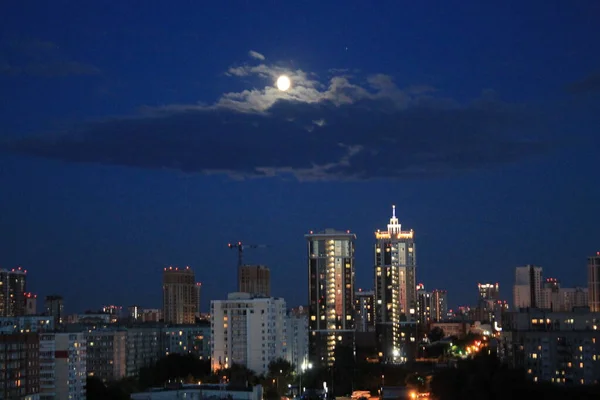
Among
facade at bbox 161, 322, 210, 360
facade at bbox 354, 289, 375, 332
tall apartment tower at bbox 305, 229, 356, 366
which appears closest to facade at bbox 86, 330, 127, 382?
facade at bbox 161, 322, 210, 360

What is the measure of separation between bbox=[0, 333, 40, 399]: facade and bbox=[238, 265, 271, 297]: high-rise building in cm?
2712

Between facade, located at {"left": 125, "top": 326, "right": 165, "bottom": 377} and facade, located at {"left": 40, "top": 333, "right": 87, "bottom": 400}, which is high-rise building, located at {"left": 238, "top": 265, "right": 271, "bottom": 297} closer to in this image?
facade, located at {"left": 125, "top": 326, "right": 165, "bottom": 377}

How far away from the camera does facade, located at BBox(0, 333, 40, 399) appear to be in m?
25.4

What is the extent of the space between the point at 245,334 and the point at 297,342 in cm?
534

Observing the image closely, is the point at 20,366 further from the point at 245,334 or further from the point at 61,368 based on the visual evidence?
the point at 245,334

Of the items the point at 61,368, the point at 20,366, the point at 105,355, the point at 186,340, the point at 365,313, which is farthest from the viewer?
the point at 365,313

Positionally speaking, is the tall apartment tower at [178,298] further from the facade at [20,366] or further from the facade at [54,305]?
the facade at [20,366]

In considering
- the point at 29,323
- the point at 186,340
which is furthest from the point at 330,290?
the point at 29,323

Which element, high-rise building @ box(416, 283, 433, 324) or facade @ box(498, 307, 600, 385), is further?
high-rise building @ box(416, 283, 433, 324)

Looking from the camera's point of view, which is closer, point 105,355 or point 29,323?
point 29,323

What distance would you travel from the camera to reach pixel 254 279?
56406 mm

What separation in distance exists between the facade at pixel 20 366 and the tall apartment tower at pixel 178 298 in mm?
34265

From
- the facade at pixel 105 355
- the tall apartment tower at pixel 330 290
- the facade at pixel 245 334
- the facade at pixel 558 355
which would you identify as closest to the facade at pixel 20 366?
the facade at pixel 245 334

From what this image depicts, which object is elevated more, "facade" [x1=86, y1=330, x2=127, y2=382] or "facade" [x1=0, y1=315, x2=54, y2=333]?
"facade" [x1=0, y1=315, x2=54, y2=333]
